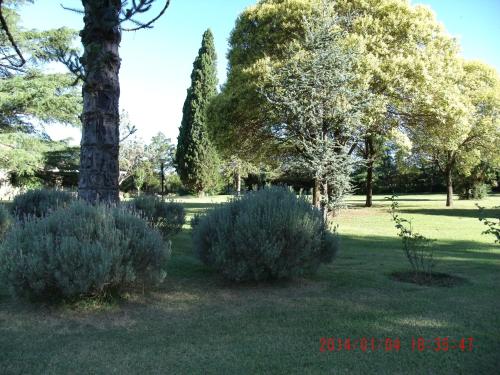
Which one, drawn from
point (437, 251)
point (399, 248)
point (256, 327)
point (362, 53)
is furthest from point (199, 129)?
point (256, 327)

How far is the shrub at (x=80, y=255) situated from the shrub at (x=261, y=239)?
0.89 m

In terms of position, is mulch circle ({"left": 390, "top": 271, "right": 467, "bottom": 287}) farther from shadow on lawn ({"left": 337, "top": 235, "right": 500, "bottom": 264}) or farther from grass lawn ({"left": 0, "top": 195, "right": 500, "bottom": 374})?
shadow on lawn ({"left": 337, "top": 235, "right": 500, "bottom": 264})

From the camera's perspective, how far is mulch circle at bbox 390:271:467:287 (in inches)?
237

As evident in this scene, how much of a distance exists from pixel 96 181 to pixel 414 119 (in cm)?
1741

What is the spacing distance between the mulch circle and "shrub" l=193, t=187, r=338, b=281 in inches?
55.7

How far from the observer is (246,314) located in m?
4.57

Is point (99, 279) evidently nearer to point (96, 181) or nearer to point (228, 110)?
point (96, 181)

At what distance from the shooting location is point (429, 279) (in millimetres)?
6176

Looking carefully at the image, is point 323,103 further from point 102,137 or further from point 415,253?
point 102,137

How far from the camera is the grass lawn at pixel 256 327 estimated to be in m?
3.29

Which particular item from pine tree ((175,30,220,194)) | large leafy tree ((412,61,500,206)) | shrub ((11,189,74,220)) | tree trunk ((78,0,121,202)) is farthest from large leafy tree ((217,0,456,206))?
pine tree ((175,30,220,194))

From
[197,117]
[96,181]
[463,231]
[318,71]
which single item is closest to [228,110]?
[318,71]

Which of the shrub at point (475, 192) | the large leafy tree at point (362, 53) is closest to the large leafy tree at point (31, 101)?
the large leafy tree at point (362, 53)

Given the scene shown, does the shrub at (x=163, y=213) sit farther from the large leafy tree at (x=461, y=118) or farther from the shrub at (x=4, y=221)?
the large leafy tree at (x=461, y=118)
